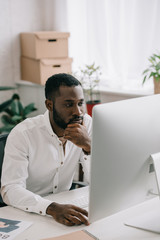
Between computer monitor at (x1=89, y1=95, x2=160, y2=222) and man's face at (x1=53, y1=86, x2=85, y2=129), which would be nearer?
computer monitor at (x1=89, y1=95, x2=160, y2=222)

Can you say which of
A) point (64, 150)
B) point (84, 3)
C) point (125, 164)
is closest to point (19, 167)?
point (64, 150)

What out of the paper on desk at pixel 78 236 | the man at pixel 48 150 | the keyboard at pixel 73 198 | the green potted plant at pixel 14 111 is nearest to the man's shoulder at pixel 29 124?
the man at pixel 48 150

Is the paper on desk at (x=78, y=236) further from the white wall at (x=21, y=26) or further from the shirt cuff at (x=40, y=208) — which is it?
the white wall at (x=21, y=26)

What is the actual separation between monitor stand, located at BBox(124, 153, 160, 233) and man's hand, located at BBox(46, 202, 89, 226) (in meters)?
0.15

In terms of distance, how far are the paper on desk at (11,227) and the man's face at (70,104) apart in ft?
1.56

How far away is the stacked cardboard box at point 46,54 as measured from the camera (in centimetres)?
311

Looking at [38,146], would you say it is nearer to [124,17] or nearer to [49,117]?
[49,117]

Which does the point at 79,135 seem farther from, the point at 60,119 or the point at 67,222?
the point at 67,222

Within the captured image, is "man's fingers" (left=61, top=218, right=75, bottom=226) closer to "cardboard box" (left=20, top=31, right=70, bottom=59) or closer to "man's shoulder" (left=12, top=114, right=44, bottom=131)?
"man's shoulder" (left=12, top=114, right=44, bottom=131)

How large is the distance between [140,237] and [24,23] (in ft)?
9.12

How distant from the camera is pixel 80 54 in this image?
11.2 feet

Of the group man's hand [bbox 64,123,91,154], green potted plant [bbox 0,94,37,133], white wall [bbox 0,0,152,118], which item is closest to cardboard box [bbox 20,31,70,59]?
white wall [bbox 0,0,152,118]

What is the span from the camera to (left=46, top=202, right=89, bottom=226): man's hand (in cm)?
121

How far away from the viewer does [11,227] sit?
120 centimetres
